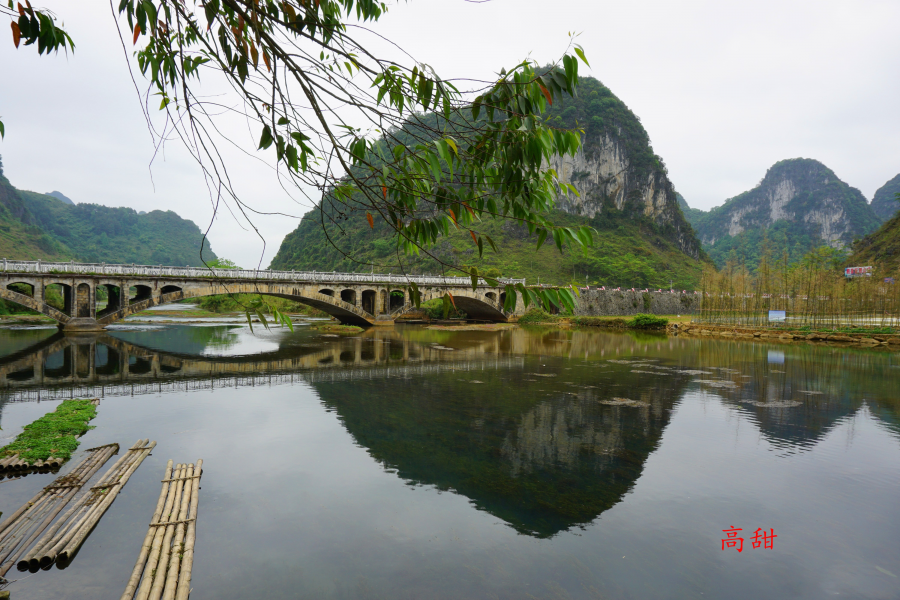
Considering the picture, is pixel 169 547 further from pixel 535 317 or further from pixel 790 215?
pixel 790 215

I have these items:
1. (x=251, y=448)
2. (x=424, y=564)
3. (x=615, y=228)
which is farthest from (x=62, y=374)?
(x=615, y=228)

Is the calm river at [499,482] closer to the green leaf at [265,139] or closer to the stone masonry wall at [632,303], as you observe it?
the green leaf at [265,139]

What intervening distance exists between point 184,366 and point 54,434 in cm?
1188

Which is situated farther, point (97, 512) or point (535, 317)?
point (535, 317)

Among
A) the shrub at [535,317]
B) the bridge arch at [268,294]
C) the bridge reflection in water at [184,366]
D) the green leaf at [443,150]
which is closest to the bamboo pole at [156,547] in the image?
the green leaf at [443,150]

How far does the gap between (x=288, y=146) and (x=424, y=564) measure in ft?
17.8

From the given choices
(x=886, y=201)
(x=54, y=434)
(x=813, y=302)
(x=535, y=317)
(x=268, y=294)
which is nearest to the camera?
(x=54, y=434)

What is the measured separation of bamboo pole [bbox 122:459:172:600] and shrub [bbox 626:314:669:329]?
44.2 metres

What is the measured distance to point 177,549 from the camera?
5914 millimetres

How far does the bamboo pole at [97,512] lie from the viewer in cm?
607

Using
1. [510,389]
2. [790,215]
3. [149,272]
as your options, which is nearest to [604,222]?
[149,272]

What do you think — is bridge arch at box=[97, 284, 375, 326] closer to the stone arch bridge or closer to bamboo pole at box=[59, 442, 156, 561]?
the stone arch bridge

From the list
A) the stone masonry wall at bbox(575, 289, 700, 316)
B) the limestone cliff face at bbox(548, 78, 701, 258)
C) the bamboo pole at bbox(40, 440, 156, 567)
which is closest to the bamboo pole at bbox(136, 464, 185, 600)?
the bamboo pole at bbox(40, 440, 156, 567)

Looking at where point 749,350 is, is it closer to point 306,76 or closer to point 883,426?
point 883,426
